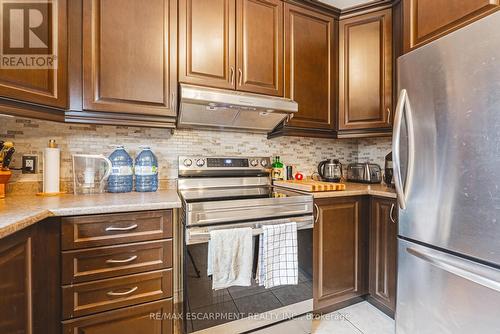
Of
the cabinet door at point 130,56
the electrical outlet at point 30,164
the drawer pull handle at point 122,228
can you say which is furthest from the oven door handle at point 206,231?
the electrical outlet at point 30,164

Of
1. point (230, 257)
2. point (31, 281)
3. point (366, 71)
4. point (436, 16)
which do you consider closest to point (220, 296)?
point (230, 257)

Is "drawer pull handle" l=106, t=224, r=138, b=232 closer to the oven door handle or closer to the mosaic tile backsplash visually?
the oven door handle

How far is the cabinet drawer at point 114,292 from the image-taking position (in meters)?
1.00

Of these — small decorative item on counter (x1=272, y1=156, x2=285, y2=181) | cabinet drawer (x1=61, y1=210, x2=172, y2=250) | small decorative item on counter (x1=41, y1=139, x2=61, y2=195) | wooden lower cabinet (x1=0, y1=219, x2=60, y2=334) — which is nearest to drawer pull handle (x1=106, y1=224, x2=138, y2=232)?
cabinet drawer (x1=61, y1=210, x2=172, y2=250)

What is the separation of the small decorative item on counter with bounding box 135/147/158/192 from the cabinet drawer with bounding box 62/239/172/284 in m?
0.55

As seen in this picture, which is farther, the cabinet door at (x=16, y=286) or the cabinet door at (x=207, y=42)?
the cabinet door at (x=207, y=42)

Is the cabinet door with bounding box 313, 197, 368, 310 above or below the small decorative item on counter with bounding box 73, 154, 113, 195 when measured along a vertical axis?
below

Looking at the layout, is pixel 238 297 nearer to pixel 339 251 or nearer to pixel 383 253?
pixel 339 251

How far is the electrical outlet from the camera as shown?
4.50ft

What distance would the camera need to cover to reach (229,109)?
1.57 meters

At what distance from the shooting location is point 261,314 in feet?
4.40

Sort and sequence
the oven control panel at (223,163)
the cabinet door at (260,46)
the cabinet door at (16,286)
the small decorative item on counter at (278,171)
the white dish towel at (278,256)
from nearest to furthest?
the cabinet door at (16,286), the white dish towel at (278,256), the cabinet door at (260,46), the oven control panel at (223,163), the small decorative item on counter at (278,171)

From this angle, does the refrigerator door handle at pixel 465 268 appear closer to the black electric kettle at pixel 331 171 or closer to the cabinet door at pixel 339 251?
the cabinet door at pixel 339 251

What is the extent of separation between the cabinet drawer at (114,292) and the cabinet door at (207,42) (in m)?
1.14
